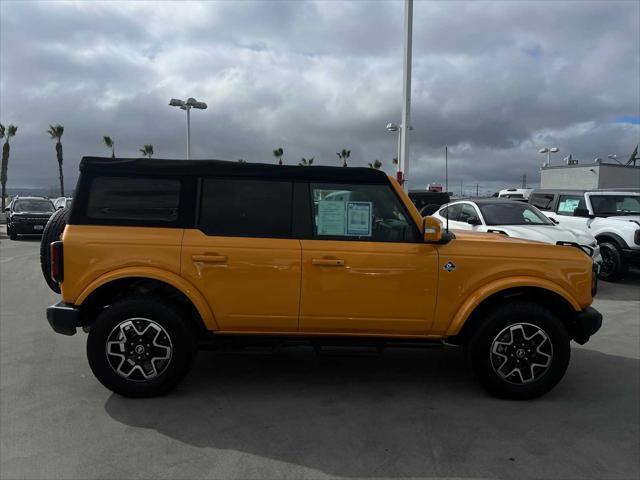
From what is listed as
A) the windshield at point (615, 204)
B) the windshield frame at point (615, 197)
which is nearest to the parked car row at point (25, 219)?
the windshield frame at point (615, 197)

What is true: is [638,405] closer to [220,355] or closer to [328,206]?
[328,206]

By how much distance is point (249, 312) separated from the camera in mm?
3836

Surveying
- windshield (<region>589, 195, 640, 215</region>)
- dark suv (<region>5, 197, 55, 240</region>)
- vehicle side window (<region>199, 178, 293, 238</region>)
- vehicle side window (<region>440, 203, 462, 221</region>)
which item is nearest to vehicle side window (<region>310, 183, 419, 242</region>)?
vehicle side window (<region>199, 178, 293, 238</region>)

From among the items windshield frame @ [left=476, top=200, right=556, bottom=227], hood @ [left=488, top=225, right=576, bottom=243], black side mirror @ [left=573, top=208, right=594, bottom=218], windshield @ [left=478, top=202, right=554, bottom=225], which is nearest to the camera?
hood @ [left=488, top=225, right=576, bottom=243]

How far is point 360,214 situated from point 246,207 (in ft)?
3.00

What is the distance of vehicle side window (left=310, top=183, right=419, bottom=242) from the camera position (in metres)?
3.90

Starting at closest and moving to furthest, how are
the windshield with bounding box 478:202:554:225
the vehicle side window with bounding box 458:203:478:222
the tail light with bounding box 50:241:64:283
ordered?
the tail light with bounding box 50:241:64:283 → the windshield with bounding box 478:202:554:225 → the vehicle side window with bounding box 458:203:478:222

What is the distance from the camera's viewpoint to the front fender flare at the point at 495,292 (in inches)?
151

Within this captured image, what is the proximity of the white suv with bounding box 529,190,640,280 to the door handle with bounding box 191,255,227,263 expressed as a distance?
29.6ft

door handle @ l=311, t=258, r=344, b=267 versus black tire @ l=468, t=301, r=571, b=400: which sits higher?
door handle @ l=311, t=258, r=344, b=267

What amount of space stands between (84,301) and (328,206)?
6.68 feet

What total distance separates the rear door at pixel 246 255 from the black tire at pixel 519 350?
152 cm

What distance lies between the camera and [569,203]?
11422 mm

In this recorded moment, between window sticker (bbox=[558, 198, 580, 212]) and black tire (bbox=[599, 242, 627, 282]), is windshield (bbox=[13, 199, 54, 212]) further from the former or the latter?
black tire (bbox=[599, 242, 627, 282])
